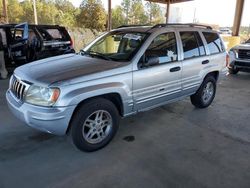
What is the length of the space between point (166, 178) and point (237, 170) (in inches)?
36.3

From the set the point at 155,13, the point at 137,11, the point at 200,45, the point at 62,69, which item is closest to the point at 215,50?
the point at 200,45

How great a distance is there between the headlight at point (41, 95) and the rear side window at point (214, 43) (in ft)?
10.7

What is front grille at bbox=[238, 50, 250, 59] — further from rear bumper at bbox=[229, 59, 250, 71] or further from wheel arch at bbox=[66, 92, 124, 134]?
wheel arch at bbox=[66, 92, 124, 134]

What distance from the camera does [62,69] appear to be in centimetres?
335

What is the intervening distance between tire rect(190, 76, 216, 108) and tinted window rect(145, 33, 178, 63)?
1213 mm

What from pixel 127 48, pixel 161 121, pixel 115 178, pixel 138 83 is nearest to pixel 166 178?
pixel 115 178

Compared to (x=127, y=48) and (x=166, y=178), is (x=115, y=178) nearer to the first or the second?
(x=166, y=178)

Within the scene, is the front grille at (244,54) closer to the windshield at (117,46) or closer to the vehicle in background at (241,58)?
the vehicle in background at (241,58)

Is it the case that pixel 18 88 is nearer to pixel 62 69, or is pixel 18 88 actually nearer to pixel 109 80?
pixel 62 69

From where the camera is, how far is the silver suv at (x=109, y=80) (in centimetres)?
299

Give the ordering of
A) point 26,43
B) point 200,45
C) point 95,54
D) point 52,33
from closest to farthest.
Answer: point 95,54 < point 200,45 < point 26,43 < point 52,33

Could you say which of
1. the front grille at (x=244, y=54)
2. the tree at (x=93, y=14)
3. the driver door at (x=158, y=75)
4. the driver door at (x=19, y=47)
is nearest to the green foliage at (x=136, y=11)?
the tree at (x=93, y=14)

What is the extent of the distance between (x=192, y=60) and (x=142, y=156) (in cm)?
206

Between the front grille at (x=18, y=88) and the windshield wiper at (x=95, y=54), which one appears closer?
the front grille at (x=18, y=88)
